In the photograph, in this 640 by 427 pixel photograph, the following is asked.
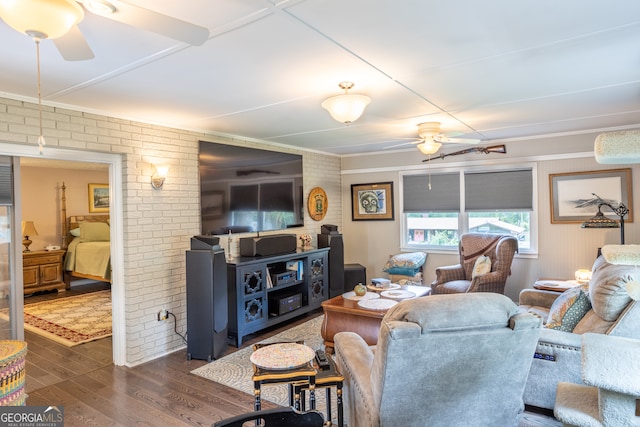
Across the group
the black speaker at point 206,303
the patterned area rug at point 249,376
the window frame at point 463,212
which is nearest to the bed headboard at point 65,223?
the black speaker at point 206,303

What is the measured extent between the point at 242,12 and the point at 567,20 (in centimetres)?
155

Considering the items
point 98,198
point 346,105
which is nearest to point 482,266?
point 346,105

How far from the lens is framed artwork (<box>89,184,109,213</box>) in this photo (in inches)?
302

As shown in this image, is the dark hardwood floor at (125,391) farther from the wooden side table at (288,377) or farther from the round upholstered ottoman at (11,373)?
the wooden side table at (288,377)

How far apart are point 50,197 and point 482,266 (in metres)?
7.49

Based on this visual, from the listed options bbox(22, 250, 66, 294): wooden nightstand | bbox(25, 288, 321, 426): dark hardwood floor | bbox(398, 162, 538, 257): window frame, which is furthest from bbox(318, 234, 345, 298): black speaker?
bbox(22, 250, 66, 294): wooden nightstand

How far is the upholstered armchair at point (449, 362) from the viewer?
1.54 meters

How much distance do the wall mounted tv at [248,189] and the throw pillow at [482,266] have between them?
2.46 meters

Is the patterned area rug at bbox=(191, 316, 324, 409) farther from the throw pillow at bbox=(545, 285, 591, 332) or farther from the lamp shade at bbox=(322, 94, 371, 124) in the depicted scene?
the lamp shade at bbox=(322, 94, 371, 124)

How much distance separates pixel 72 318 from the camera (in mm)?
5082

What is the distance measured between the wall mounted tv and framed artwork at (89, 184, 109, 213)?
4761 millimetres

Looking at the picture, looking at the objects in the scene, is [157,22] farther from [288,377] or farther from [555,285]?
[555,285]

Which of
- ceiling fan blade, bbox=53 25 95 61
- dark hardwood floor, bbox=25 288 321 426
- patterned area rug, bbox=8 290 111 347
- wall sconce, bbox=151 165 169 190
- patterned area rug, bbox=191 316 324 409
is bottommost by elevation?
dark hardwood floor, bbox=25 288 321 426

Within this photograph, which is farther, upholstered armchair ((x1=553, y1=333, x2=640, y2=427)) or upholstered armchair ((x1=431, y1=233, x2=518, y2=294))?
upholstered armchair ((x1=431, y1=233, x2=518, y2=294))
